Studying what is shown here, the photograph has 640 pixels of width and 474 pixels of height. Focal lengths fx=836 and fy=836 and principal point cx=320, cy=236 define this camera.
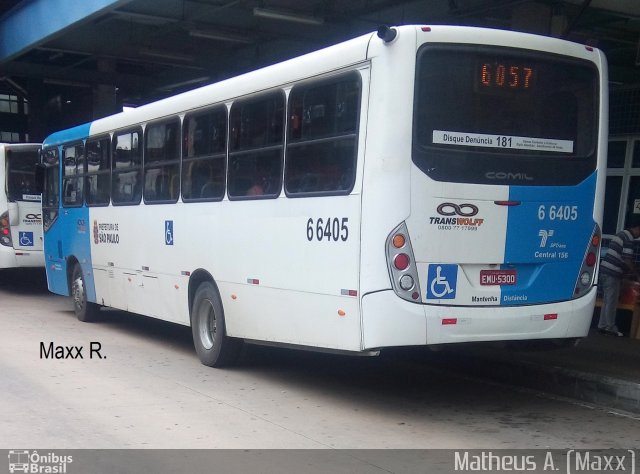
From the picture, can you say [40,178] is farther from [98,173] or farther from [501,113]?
[501,113]

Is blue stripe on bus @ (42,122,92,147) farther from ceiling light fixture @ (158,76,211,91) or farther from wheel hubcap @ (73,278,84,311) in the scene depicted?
ceiling light fixture @ (158,76,211,91)

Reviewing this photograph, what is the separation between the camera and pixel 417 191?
724cm

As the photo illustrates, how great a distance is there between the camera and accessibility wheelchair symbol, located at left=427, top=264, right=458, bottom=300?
23.9 feet

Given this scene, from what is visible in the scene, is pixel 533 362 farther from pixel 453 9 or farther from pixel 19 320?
pixel 19 320

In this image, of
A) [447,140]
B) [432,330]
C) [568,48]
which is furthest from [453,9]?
[432,330]

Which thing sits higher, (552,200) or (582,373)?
(552,200)

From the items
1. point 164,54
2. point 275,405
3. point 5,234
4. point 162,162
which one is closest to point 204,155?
point 162,162

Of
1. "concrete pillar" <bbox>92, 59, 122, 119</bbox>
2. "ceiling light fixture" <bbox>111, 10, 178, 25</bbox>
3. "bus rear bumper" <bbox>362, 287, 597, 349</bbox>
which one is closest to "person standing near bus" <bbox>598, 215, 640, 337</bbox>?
"bus rear bumper" <bbox>362, 287, 597, 349</bbox>

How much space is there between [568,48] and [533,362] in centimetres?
358

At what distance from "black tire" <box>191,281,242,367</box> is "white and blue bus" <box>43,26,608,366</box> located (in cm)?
36

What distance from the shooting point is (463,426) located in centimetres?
760

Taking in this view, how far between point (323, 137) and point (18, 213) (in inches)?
461

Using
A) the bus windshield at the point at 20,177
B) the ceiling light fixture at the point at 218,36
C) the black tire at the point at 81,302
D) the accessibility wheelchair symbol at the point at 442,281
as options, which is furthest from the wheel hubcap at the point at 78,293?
the accessibility wheelchair symbol at the point at 442,281

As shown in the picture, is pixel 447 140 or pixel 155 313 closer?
pixel 447 140
